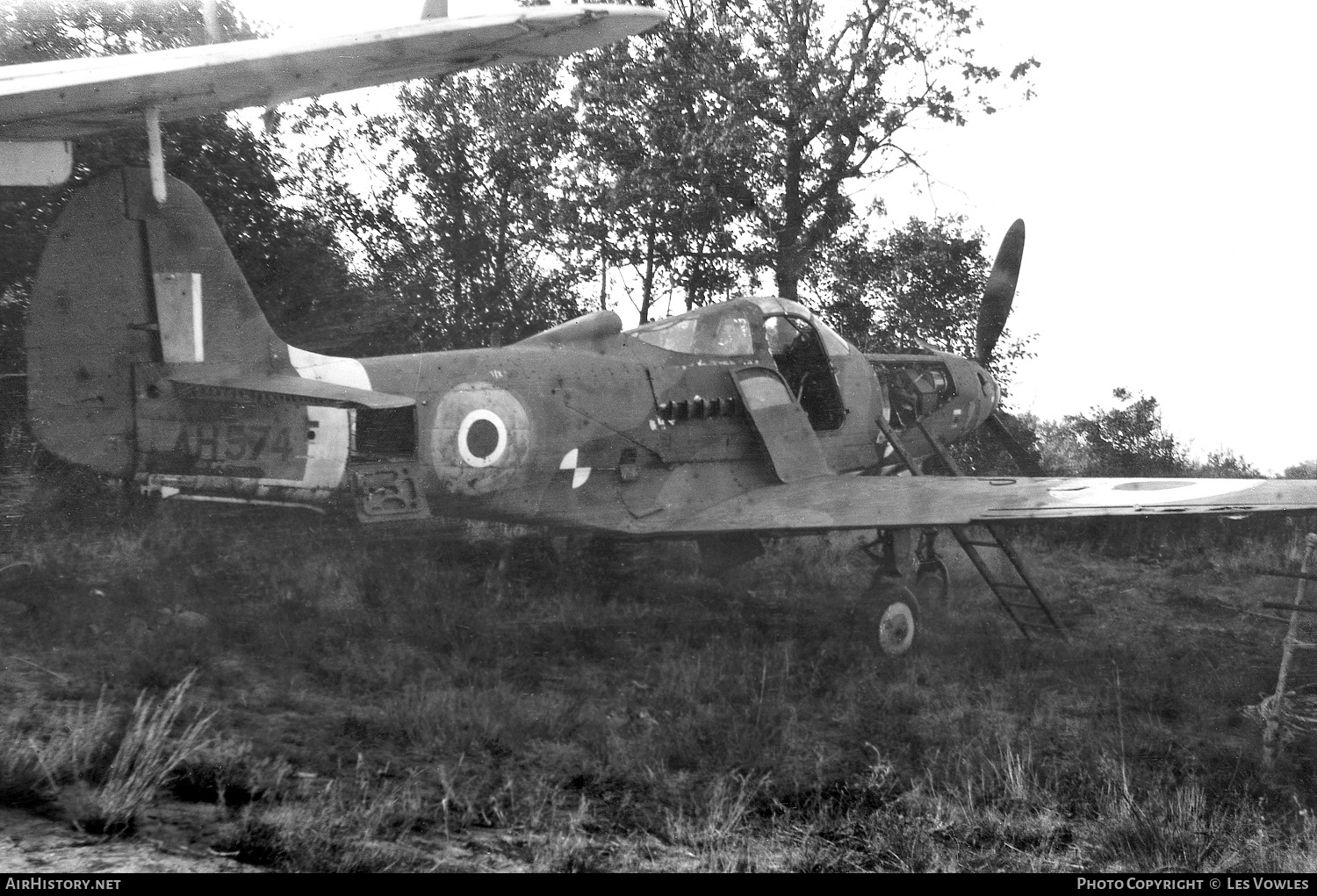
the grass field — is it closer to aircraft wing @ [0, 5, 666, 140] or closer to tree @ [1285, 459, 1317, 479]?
aircraft wing @ [0, 5, 666, 140]

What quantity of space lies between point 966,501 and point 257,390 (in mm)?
4810

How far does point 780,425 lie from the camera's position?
8680mm

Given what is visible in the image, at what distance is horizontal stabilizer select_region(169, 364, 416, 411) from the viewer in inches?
230

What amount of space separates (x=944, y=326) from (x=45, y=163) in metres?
10.7

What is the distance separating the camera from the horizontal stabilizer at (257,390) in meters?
5.85

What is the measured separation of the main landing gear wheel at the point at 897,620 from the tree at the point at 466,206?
5.62 metres

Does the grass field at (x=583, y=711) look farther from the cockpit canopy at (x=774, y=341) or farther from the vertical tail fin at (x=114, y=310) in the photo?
the cockpit canopy at (x=774, y=341)

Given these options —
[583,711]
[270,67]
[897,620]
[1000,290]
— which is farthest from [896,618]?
[270,67]

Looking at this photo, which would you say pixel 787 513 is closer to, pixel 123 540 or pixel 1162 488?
pixel 1162 488

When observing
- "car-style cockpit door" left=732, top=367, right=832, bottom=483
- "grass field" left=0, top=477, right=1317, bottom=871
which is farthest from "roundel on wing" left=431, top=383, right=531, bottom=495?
"car-style cockpit door" left=732, top=367, right=832, bottom=483

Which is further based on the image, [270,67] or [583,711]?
[583,711]

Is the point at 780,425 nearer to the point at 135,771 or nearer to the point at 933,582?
the point at 933,582

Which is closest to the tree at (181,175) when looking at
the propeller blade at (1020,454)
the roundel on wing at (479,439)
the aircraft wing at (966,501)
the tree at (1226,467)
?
the roundel on wing at (479,439)
